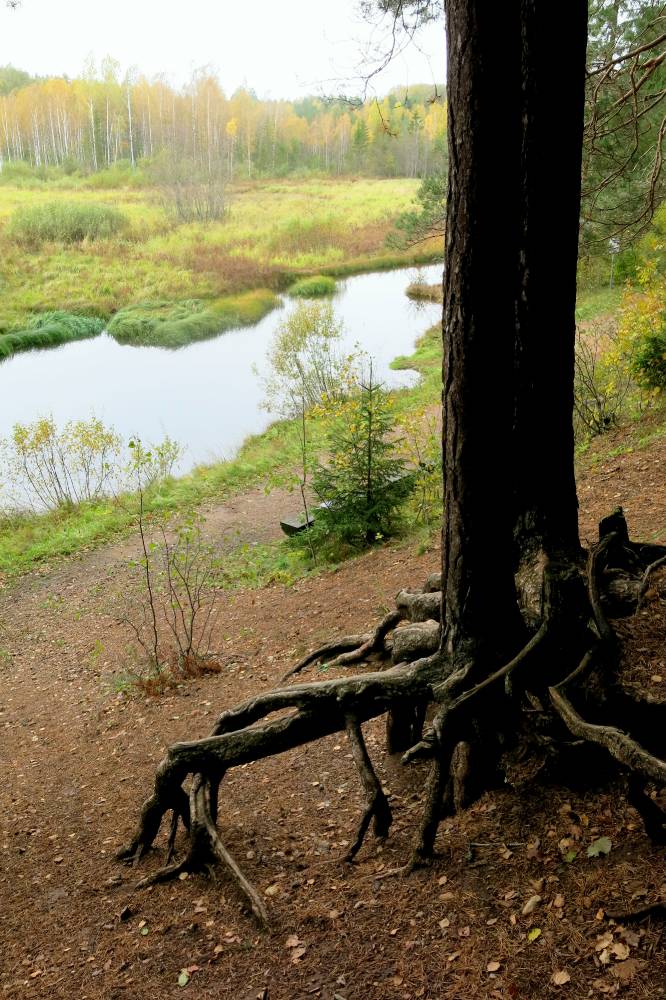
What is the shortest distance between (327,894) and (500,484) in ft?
6.38

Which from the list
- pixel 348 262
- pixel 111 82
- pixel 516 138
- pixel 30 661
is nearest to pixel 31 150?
pixel 111 82

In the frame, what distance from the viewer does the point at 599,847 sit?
3.15 metres

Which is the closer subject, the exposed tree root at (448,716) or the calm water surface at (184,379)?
the exposed tree root at (448,716)

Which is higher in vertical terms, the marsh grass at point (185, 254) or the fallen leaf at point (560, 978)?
the marsh grass at point (185, 254)

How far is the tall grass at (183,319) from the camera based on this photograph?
32438 mm

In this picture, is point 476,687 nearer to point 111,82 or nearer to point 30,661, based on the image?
point 30,661

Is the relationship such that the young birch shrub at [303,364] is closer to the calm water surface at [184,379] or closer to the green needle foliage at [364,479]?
the calm water surface at [184,379]

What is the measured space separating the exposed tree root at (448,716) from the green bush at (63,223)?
4574 cm

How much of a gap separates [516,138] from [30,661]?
8.80 m

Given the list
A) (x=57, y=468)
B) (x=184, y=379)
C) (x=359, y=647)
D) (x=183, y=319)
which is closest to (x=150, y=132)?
(x=183, y=319)

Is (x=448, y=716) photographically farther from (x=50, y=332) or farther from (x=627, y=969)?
(x=50, y=332)

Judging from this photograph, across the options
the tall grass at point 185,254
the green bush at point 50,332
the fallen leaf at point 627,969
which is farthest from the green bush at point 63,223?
the fallen leaf at point 627,969

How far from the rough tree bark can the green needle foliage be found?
573 centimetres

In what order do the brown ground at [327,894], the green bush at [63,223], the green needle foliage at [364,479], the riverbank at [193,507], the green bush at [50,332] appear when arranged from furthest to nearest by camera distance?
the green bush at [63,223], the green bush at [50,332], the riverbank at [193,507], the green needle foliage at [364,479], the brown ground at [327,894]
